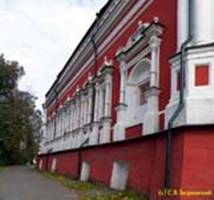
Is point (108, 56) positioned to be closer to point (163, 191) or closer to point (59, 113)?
point (163, 191)

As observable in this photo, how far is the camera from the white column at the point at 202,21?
11668 mm

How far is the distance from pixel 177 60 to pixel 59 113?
880 inches

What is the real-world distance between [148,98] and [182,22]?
2593 mm

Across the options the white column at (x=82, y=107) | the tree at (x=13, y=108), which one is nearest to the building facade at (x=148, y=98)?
the white column at (x=82, y=107)

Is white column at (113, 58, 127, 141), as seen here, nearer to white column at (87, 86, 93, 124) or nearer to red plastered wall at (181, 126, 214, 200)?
white column at (87, 86, 93, 124)

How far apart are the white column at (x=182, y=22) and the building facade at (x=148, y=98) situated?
0.03 m

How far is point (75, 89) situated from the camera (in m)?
28.7

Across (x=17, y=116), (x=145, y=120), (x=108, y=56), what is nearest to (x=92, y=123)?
(x=108, y=56)

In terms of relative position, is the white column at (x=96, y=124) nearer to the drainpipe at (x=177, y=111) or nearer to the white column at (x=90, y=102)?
the white column at (x=90, y=102)

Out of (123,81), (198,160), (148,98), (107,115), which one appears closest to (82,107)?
(107,115)

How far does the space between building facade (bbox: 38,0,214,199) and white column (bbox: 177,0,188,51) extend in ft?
0.09

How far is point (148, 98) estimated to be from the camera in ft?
46.5

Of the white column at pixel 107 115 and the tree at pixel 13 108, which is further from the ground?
the tree at pixel 13 108

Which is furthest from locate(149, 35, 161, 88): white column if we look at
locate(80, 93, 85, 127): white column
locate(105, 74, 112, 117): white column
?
locate(80, 93, 85, 127): white column
